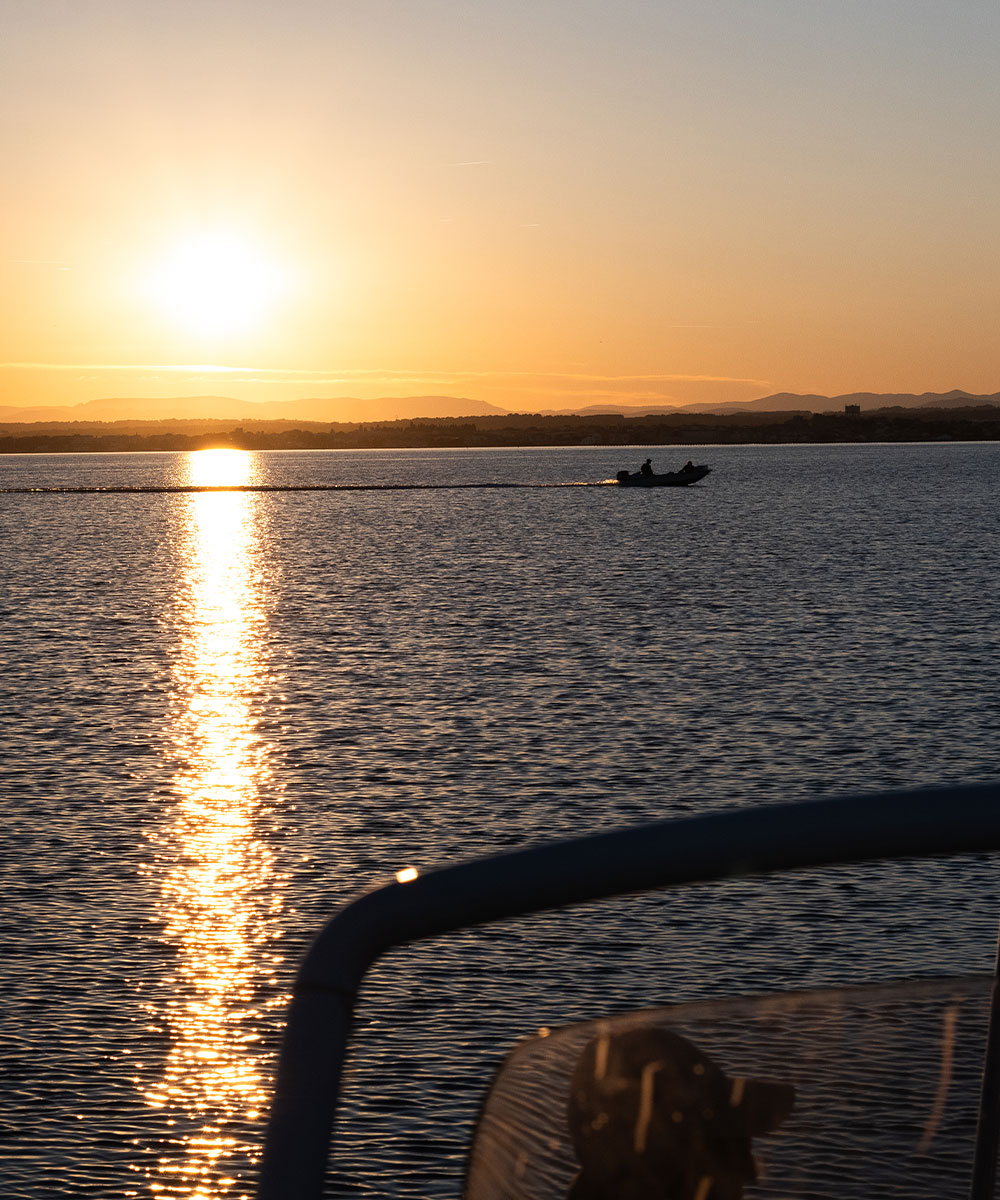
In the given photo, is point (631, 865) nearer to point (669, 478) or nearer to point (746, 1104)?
point (746, 1104)

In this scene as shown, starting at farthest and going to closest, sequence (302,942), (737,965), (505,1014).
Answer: (302,942)
(737,965)
(505,1014)

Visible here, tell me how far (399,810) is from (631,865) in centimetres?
2168

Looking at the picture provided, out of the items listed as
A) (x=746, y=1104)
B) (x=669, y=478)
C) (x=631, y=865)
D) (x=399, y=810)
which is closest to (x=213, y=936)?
(x=399, y=810)

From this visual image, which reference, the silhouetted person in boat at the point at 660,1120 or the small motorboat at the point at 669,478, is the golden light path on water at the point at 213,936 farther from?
the small motorboat at the point at 669,478

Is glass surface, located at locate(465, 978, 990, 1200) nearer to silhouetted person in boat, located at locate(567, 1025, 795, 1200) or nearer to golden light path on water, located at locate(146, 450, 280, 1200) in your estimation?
silhouetted person in boat, located at locate(567, 1025, 795, 1200)

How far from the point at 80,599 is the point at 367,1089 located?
57.6 meters

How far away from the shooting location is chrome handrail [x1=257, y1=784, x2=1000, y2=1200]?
2.13m

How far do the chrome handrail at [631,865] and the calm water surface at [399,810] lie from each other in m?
10.2

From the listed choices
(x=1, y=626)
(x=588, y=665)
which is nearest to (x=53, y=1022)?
(x=588, y=665)

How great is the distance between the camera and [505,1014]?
14586 mm

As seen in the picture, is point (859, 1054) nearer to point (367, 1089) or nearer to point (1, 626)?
point (367, 1089)

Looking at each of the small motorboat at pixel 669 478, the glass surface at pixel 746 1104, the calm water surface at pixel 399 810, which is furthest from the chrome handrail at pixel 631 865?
the small motorboat at pixel 669 478

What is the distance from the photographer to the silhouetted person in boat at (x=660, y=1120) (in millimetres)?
2287

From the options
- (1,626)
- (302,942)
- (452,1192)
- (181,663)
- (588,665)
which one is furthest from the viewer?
(1,626)
